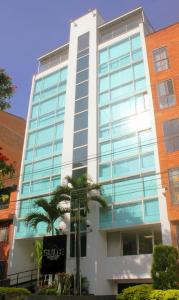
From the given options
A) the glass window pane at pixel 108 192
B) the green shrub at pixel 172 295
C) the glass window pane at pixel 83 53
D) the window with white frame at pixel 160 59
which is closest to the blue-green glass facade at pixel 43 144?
the glass window pane at pixel 83 53

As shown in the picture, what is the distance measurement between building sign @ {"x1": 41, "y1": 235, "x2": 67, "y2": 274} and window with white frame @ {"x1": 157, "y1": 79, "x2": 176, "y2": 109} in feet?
46.1

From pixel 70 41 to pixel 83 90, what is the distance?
8.30 meters

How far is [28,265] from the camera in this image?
1171 inches

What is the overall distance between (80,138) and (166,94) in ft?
28.4

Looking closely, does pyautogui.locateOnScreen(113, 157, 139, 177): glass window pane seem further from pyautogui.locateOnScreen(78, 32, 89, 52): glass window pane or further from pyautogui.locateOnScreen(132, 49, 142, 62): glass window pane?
pyautogui.locateOnScreen(78, 32, 89, 52): glass window pane

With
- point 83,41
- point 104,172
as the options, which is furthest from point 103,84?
point 104,172

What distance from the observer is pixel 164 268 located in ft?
58.9

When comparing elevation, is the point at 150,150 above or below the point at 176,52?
below

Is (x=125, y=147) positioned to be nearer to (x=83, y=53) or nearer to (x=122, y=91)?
(x=122, y=91)

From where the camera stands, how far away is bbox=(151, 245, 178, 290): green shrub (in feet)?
57.3

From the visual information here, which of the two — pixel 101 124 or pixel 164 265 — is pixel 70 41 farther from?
pixel 164 265

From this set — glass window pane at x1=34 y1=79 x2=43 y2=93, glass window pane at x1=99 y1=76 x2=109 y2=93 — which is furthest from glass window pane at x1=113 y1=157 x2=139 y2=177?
glass window pane at x1=34 y1=79 x2=43 y2=93

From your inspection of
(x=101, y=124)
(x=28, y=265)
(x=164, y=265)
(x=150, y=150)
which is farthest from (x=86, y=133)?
(x=164, y=265)

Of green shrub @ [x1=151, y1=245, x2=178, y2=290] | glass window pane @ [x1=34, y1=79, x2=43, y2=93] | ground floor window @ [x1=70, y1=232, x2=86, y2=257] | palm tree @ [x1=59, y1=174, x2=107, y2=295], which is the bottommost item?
green shrub @ [x1=151, y1=245, x2=178, y2=290]
